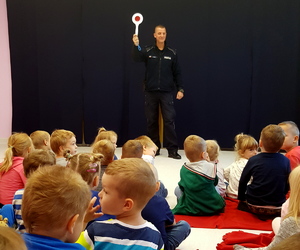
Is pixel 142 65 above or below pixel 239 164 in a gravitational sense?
above

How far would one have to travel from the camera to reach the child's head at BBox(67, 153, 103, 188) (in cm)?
209

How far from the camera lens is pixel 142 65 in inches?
213

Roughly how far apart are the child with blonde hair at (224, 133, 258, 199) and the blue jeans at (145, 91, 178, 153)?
1689 mm

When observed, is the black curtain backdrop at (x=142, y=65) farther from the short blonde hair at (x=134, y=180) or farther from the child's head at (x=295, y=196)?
the short blonde hair at (x=134, y=180)

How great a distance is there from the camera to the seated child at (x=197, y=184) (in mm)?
2967

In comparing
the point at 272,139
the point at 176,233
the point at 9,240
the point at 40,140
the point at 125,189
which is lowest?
the point at 176,233

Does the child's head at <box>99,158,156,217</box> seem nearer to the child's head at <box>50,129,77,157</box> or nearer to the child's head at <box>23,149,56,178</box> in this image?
the child's head at <box>23,149,56,178</box>

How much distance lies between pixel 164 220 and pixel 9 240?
134 centimetres

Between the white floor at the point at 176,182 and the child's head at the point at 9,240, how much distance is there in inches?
74.9

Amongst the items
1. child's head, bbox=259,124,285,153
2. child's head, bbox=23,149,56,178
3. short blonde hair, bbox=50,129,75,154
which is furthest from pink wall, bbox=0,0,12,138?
child's head, bbox=259,124,285,153

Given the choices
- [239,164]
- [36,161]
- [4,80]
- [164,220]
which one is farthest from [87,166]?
[4,80]

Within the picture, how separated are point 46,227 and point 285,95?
4644 mm

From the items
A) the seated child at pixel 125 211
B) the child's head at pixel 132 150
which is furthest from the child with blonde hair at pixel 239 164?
the seated child at pixel 125 211

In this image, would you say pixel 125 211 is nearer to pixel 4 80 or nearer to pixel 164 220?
pixel 164 220
